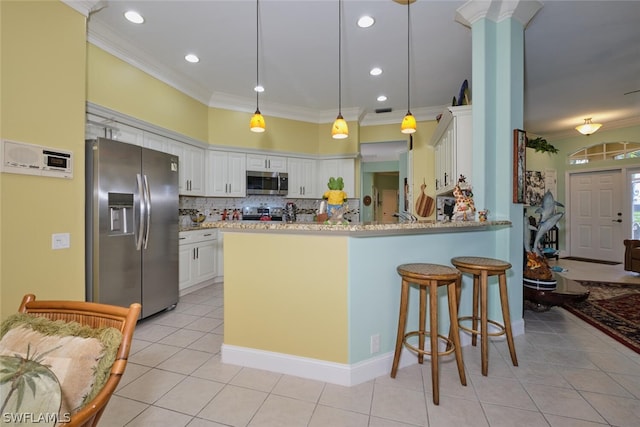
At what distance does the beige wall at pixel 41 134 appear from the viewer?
6.51ft

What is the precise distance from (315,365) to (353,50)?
3.25m

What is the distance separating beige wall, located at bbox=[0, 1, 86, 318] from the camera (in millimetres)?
1983

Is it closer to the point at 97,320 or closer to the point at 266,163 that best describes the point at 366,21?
the point at 266,163

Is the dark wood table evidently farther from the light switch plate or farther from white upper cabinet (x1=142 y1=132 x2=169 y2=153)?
white upper cabinet (x1=142 y1=132 x2=169 y2=153)

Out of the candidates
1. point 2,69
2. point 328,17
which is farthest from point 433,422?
point 2,69

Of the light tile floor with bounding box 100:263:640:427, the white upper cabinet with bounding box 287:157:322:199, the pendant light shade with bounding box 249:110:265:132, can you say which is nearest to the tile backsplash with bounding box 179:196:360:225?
the white upper cabinet with bounding box 287:157:322:199

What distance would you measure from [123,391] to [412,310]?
2049 mm

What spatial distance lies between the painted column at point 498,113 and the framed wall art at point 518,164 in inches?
1.6

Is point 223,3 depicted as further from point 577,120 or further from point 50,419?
point 577,120

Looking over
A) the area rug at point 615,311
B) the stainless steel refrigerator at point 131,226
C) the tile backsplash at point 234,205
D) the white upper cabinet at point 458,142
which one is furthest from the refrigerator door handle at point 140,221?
the area rug at point 615,311

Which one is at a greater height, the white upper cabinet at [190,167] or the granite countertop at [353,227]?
the white upper cabinet at [190,167]

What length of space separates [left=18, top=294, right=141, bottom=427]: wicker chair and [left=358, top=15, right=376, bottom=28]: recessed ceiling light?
302cm

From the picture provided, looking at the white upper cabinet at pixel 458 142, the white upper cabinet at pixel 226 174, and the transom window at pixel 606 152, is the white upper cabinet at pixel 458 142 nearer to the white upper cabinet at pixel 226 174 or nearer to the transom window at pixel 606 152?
the white upper cabinet at pixel 226 174

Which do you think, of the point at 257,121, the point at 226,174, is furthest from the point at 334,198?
the point at 226,174
